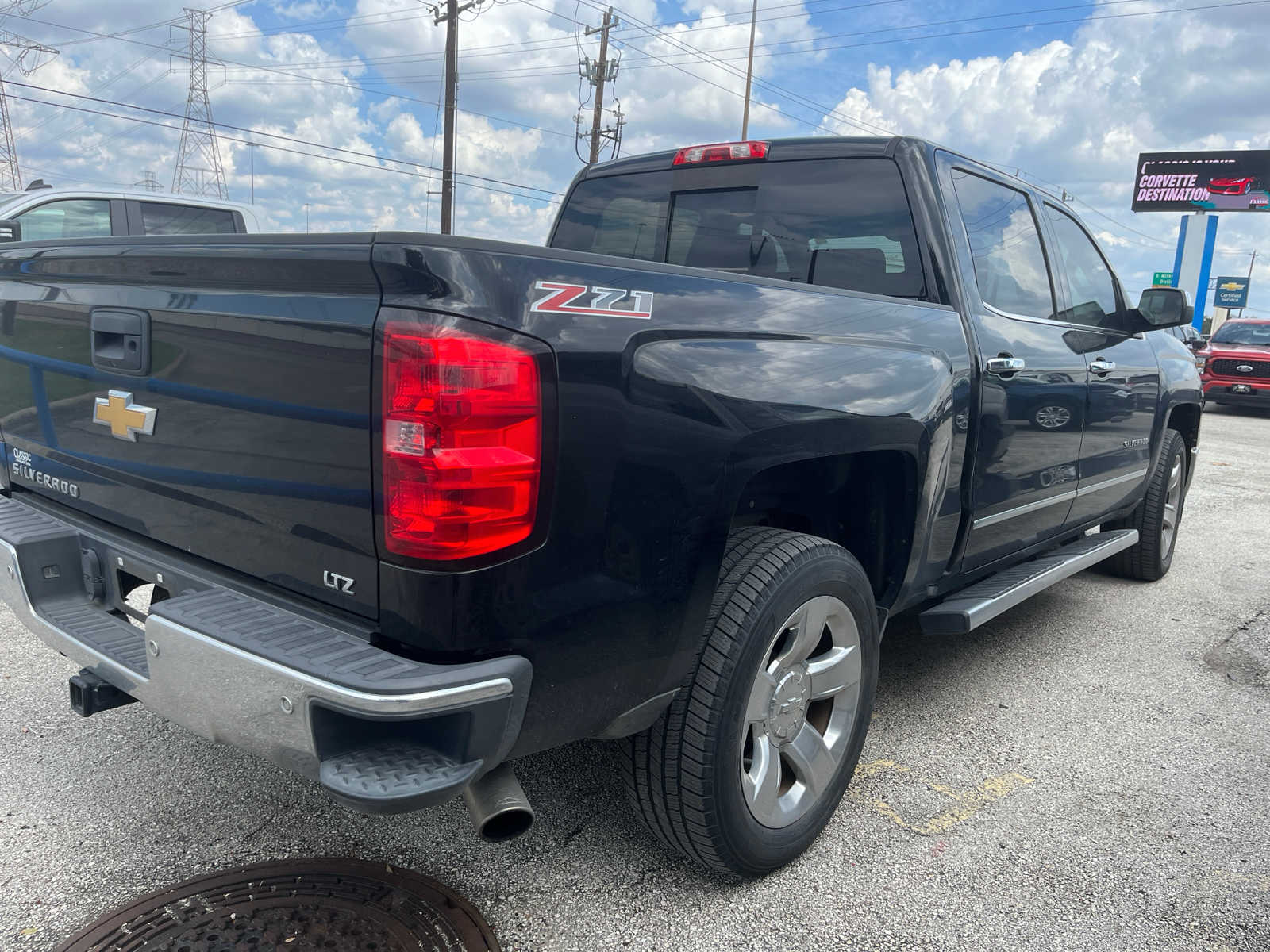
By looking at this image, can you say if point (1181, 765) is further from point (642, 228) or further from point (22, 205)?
point (22, 205)

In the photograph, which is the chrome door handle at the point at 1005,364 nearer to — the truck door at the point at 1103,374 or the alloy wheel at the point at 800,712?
the truck door at the point at 1103,374

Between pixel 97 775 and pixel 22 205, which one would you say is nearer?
pixel 97 775

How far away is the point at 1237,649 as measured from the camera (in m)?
4.36

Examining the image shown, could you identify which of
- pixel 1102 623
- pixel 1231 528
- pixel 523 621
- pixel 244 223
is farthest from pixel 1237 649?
pixel 244 223

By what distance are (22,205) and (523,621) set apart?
348 inches

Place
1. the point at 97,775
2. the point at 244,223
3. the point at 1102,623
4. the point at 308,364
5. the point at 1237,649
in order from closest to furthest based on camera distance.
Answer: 1. the point at 308,364
2. the point at 97,775
3. the point at 1237,649
4. the point at 1102,623
5. the point at 244,223

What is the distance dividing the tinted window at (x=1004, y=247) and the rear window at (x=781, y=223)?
1.00 ft

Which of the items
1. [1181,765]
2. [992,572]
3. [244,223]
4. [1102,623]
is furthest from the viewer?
[244,223]

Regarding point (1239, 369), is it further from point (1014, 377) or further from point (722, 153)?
point (722, 153)

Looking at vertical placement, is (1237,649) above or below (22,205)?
below

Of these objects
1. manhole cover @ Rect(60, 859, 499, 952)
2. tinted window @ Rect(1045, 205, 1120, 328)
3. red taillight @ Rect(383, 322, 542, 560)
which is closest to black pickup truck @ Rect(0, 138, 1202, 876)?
red taillight @ Rect(383, 322, 542, 560)

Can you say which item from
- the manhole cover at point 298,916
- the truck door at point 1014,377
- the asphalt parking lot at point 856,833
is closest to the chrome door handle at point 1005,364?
the truck door at point 1014,377

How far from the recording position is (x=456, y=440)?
5.41 ft

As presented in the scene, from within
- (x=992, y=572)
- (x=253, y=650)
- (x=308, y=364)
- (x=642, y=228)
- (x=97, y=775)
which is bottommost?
(x=97, y=775)
